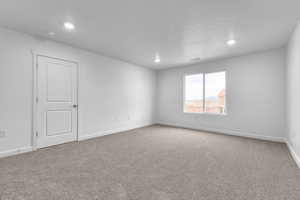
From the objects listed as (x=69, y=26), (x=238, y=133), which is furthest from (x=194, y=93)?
(x=69, y=26)

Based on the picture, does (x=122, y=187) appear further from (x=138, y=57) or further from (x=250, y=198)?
(x=138, y=57)

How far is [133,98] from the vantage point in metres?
5.46

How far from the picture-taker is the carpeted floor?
1644mm

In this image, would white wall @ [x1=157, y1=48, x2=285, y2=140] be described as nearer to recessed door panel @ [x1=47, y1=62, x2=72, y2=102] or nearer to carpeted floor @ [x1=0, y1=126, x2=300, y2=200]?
carpeted floor @ [x1=0, y1=126, x2=300, y2=200]

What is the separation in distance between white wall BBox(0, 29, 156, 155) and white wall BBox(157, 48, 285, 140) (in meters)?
2.27

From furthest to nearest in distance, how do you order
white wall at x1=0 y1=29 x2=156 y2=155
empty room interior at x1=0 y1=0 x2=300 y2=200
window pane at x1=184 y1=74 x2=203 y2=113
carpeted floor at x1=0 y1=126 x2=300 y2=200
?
window pane at x1=184 y1=74 x2=203 y2=113 < white wall at x1=0 y1=29 x2=156 y2=155 < empty room interior at x1=0 y1=0 x2=300 y2=200 < carpeted floor at x1=0 y1=126 x2=300 y2=200

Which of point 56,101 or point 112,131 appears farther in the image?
point 112,131

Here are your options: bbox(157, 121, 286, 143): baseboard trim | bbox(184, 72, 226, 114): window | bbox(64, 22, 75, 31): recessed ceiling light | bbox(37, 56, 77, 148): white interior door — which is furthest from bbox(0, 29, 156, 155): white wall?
bbox(157, 121, 286, 143): baseboard trim

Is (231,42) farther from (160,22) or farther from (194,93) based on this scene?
(194,93)

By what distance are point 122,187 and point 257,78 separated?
458cm

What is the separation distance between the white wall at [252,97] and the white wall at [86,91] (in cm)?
227

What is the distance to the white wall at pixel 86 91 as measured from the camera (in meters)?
2.75

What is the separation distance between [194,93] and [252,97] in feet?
6.17

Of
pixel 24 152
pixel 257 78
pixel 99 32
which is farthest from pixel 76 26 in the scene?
pixel 257 78
